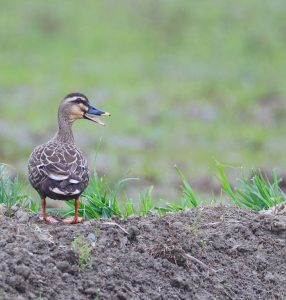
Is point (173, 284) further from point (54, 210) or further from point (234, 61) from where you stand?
point (234, 61)

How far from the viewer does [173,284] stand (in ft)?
22.0

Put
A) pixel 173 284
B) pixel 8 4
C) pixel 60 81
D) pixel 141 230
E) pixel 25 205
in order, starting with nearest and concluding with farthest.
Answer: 1. pixel 173 284
2. pixel 141 230
3. pixel 25 205
4. pixel 60 81
5. pixel 8 4

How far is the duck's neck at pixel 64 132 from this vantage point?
325 inches

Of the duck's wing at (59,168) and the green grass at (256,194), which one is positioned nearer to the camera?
the duck's wing at (59,168)

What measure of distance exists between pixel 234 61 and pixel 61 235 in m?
17.7

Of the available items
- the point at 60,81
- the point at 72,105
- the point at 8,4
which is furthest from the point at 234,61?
the point at 72,105

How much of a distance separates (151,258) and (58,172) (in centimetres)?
103

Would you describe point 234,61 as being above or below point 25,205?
below

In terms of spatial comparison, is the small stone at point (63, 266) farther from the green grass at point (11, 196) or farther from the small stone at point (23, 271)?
the green grass at point (11, 196)

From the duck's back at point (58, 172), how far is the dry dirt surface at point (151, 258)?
0.25 m

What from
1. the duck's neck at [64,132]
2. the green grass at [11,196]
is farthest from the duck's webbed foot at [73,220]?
the duck's neck at [64,132]

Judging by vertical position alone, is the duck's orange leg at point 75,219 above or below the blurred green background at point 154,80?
above

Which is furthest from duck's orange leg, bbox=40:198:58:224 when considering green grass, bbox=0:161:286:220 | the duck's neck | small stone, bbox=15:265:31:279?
small stone, bbox=15:265:31:279

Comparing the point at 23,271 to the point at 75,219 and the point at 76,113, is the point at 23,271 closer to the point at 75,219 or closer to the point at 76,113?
the point at 75,219
